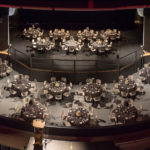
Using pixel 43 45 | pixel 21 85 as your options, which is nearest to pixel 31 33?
pixel 43 45

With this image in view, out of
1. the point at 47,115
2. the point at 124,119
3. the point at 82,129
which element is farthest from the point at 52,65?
the point at 82,129

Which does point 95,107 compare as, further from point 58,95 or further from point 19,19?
point 19,19

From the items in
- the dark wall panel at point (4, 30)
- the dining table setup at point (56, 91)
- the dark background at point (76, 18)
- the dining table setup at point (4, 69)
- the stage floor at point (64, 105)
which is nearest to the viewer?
the stage floor at point (64, 105)

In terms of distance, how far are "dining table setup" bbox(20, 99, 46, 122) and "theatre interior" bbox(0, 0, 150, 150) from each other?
0.03 metres

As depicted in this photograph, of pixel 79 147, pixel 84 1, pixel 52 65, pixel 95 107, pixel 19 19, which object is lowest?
pixel 79 147

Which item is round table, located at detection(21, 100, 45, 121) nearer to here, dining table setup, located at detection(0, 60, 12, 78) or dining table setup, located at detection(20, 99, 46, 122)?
dining table setup, located at detection(20, 99, 46, 122)

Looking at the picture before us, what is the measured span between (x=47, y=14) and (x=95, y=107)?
872 centimetres

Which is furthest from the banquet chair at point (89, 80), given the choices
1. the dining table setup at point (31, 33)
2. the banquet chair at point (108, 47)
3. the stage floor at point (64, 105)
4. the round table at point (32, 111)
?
the dining table setup at point (31, 33)

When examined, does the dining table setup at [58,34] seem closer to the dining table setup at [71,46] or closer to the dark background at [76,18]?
the dining table setup at [71,46]

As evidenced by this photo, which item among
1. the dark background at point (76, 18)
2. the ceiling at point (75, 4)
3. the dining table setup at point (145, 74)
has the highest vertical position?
the dark background at point (76, 18)

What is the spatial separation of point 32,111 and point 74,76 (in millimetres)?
3349

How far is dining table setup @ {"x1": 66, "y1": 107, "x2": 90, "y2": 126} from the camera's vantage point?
14352 millimetres

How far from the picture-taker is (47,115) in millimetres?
15070

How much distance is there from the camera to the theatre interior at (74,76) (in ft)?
40.8
